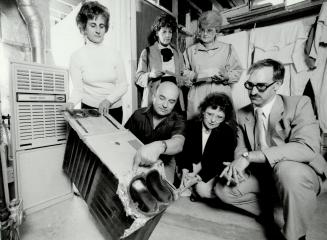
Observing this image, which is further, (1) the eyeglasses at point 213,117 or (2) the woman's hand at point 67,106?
(1) the eyeglasses at point 213,117

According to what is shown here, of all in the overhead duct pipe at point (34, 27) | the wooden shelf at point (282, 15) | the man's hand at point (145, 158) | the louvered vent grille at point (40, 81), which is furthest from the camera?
the wooden shelf at point (282, 15)

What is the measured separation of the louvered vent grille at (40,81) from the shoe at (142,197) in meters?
1.04

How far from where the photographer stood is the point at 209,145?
1896 mm

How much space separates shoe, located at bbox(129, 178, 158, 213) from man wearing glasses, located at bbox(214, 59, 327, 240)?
556 millimetres

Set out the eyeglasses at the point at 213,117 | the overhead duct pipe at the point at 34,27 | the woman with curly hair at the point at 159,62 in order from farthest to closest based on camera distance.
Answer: the woman with curly hair at the point at 159,62 → the eyeglasses at the point at 213,117 → the overhead duct pipe at the point at 34,27

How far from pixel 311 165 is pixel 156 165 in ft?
3.28

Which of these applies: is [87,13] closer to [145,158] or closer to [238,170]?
[145,158]

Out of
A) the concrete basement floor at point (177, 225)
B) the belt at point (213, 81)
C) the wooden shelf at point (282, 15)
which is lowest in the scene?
the concrete basement floor at point (177, 225)

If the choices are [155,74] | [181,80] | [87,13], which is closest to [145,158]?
[155,74]

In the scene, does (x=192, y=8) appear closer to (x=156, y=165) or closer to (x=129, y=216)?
(x=156, y=165)

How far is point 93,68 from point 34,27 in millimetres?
513

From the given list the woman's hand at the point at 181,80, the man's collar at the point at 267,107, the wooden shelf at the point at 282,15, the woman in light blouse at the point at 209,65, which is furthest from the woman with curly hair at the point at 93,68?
the wooden shelf at the point at 282,15

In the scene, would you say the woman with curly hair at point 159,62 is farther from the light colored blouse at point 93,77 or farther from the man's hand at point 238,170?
the man's hand at point 238,170

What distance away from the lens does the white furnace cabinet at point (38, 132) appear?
1472 millimetres
